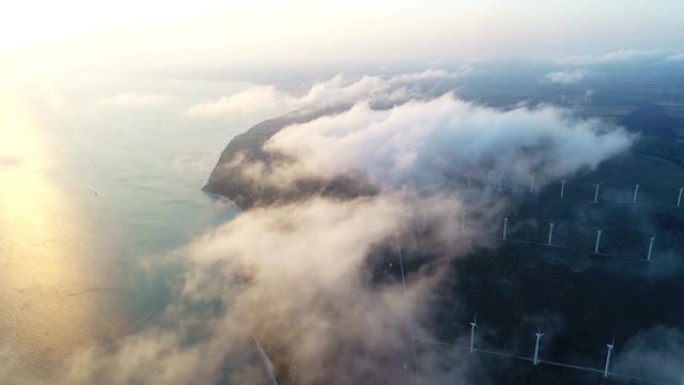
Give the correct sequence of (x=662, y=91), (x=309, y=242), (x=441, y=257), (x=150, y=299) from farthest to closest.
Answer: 1. (x=662, y=91)
2. (x=309, y=242)
3. (x=441, y=257)
4. (x=150, y=299)

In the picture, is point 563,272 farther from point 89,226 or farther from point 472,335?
point 89,226

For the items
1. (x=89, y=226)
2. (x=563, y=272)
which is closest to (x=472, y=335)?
(x=563, y=272)

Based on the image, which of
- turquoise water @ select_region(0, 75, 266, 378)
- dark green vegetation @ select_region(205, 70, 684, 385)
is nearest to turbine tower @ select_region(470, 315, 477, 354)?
dark green vegetation @ select_region(205, 70, 684, 385)

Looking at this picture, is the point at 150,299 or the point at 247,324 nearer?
the point at 247,324

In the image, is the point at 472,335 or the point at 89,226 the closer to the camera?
the point at 472,335

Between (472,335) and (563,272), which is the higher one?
(472,335)

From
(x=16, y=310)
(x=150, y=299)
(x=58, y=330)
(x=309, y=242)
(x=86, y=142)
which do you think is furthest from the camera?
(x=86, y=142)

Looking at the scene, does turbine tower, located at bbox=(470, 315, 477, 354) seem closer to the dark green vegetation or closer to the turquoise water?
the dark green vegetation

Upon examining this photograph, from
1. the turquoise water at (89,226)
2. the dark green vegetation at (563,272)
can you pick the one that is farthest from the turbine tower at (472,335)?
the turquoise water at (89,226)

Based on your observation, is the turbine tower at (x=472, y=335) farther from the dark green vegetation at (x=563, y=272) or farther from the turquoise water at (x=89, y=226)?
the turquoise water at (x=89, y=226)

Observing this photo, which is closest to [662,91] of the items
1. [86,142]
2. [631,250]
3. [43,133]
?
[631,250]

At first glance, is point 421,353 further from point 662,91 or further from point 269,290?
point 662,91
